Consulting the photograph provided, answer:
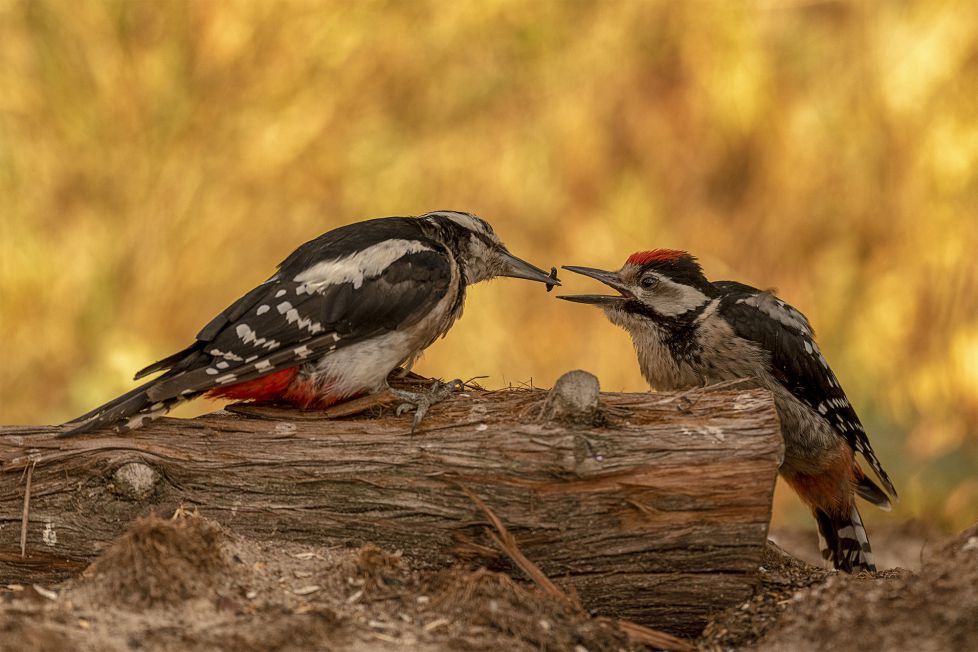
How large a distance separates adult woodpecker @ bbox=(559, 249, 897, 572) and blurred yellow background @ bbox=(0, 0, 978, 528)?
2341mm

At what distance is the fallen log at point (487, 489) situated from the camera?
340cm

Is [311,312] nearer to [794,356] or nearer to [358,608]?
[358,608]

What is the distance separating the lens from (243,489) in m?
3.54

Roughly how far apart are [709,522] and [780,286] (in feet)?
14.4

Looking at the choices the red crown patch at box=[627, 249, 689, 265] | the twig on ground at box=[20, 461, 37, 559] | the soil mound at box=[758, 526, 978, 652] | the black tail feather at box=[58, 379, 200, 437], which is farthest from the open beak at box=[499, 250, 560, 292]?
the twig on ground at box=[20, 461, 37, 559]

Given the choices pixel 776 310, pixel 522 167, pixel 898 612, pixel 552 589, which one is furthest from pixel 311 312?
→ pixel 522 167

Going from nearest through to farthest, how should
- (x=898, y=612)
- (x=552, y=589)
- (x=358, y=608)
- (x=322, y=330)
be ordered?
(x=898, y=612) → (x=358, y=608) → (x=552, y=589) → (x=322, y=330)

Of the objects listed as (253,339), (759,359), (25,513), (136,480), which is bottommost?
(25,513)

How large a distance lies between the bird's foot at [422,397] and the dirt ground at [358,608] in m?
0.50

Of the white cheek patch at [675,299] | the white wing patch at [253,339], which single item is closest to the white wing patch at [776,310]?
the white cheek patch at [675,299]

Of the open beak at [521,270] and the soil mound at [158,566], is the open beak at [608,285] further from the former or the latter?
the soil mound at [158,566]

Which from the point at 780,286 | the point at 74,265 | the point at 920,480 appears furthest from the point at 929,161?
the point at 74,265

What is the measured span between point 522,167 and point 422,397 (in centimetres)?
416

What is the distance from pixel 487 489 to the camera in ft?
11.3
